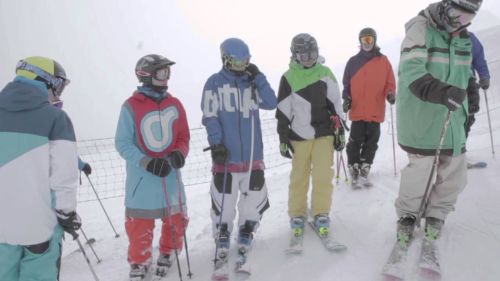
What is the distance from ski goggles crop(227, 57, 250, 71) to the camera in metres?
3.26

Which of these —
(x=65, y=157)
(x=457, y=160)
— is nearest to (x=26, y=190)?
(x=65, y=157)

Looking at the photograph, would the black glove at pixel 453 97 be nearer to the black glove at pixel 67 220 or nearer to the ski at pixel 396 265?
the ski at pixel 396 265

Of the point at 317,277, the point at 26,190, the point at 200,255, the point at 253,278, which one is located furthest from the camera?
the point at 200,255

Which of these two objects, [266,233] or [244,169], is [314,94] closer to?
[244,169]

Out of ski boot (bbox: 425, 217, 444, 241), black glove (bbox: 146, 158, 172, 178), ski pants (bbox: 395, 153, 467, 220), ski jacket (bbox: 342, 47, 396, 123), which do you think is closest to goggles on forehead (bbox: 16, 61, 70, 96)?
black glove (bbox: 146, 158, 172, 178)

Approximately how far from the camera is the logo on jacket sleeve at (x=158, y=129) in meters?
3.20

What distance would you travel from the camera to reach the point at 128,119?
315 cm

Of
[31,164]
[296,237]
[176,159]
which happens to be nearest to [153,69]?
[176,159]

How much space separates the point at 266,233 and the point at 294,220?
0.47 metres

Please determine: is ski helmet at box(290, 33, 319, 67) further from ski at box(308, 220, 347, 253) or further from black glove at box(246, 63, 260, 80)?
ski at box(308, 220, 347, 253)

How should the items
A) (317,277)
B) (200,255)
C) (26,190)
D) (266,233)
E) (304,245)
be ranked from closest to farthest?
1. (26,190)
2. (317,277)
3. (304,245)
4. (200,255)
5. (266,233)

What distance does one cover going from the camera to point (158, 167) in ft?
9.76

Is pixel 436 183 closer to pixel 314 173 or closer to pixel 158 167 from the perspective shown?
pixel 314 173

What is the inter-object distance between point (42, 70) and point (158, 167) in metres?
1.12
